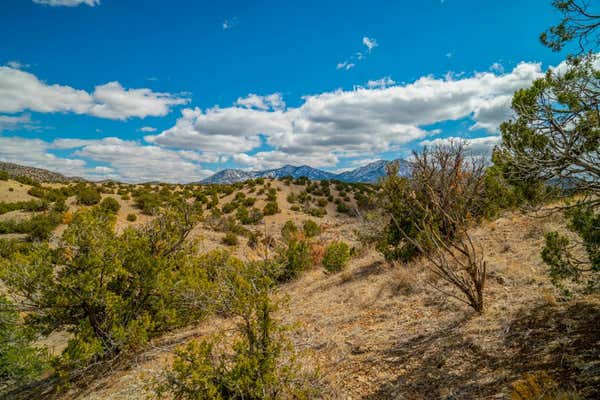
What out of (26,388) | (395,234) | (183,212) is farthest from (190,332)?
(395,234)

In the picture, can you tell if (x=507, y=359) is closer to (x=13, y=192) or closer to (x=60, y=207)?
(x=60, y=207)

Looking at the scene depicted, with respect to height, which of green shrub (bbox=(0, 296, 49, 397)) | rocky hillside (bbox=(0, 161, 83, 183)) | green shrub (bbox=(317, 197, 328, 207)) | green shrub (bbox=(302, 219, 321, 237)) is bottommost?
green shrub (bbox=(0, 296, 49, 397))

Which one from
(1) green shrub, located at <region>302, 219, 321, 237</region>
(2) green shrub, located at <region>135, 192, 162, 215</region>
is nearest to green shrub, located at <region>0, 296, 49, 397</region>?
(1) green shrub, located at <region>302, 219, 321, 237</region>

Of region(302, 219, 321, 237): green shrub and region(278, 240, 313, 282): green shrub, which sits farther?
region(302, 219, 321, 237): green shrub

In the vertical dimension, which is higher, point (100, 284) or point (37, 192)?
point (37, 192)

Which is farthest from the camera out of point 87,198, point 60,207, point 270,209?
point 270,209

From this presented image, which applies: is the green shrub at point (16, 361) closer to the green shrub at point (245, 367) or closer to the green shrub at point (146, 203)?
the green shrub at point (245, 367)

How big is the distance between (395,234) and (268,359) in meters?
6.87

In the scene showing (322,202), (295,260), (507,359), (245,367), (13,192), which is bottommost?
(295,260)

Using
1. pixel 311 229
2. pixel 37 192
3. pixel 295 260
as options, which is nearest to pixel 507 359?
pixel 295 260

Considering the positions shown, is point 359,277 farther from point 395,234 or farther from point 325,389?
point 325,389

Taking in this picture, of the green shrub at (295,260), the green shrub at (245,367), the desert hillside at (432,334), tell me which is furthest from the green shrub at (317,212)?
the green shrub at (245,367)

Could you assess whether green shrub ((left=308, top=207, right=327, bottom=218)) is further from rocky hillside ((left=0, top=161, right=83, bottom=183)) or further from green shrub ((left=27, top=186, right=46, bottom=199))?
rocky hillside ((left=0, top=161, right=83, bottom=183))

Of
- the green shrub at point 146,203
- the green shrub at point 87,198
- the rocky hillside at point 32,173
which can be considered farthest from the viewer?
the rocky hillside at point 32,173
